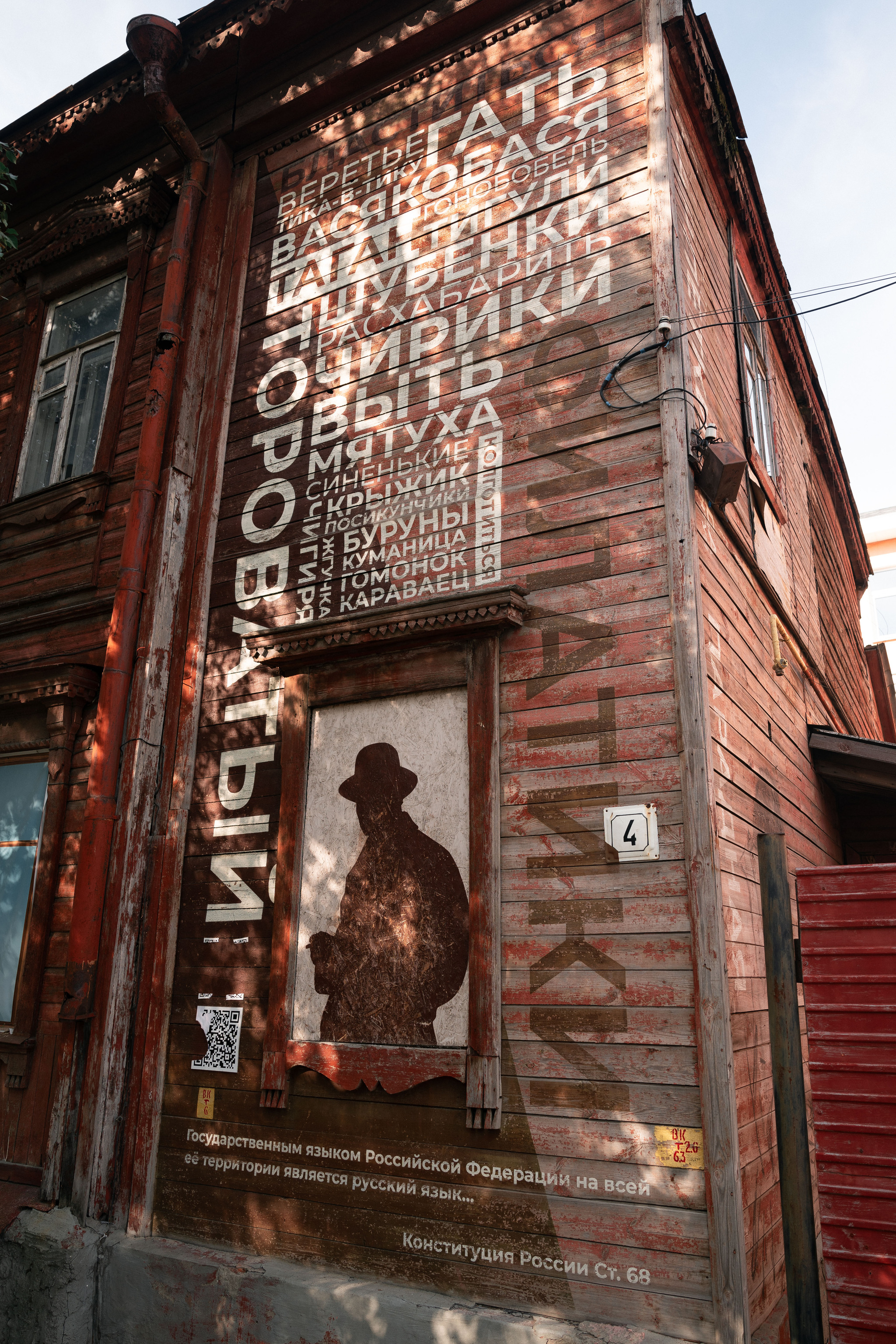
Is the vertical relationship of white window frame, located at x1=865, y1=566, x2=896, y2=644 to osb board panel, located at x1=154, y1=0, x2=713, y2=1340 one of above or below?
above

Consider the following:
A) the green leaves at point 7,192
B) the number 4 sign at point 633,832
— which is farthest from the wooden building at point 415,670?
the green leaves at point 7,192

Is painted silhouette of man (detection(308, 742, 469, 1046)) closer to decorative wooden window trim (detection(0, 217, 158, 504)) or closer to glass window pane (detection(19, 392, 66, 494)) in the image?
decorative wooden window trim (detection(0, 217, 158, 504))

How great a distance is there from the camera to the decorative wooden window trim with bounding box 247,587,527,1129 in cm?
467

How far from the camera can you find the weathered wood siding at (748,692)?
4.71 m

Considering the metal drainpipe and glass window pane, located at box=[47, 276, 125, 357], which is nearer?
the metal drainpipe

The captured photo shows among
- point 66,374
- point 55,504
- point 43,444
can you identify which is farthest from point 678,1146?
point 66,374

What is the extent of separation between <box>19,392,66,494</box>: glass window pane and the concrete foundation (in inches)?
218

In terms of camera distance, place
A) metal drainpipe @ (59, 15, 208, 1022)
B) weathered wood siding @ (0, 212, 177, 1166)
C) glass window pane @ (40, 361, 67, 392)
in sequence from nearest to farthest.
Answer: metal drainpipe @ (59, 15, 208, 1022), weathered wood siding @ (0, 212, 177, 1166), glass window pane @ (40, 361, 67, 392)

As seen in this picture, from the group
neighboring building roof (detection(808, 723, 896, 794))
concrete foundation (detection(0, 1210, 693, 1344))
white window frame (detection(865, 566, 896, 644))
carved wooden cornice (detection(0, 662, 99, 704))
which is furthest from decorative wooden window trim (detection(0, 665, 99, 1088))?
white window frame (detection(865, 566, 896, 644))

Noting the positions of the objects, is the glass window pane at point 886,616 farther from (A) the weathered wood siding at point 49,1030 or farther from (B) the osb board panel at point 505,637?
(A) the weathered wood siding at point 49,1030

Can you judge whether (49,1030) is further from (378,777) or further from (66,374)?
(66,374)

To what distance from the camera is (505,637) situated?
17.0ft

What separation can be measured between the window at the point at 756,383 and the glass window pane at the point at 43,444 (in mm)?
5658

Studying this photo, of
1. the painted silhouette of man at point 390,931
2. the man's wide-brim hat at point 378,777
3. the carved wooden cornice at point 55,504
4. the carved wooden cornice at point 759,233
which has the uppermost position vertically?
the carved wooden cornice at point 759,233
